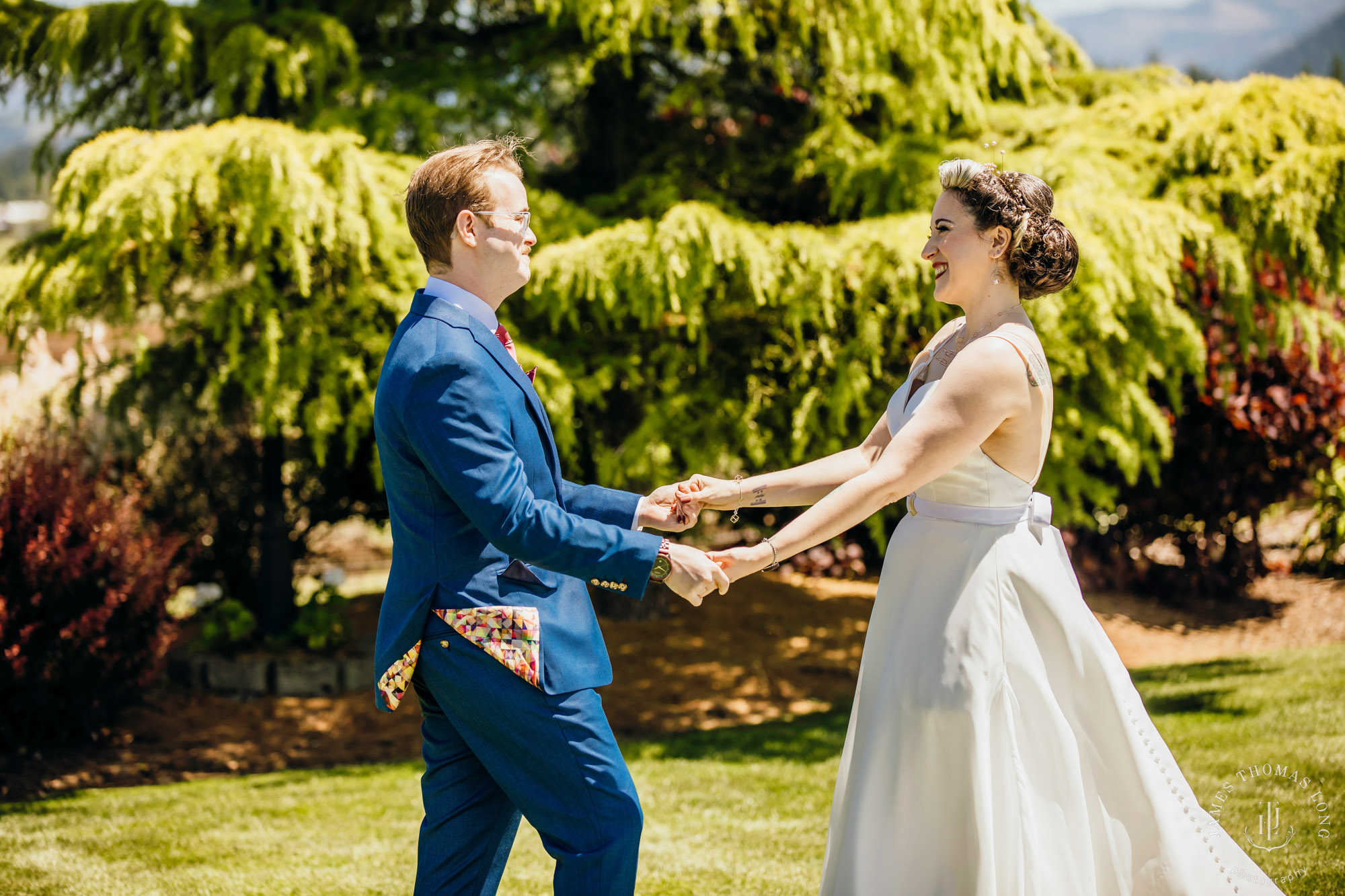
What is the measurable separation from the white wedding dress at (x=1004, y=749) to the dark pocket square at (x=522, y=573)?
93cm

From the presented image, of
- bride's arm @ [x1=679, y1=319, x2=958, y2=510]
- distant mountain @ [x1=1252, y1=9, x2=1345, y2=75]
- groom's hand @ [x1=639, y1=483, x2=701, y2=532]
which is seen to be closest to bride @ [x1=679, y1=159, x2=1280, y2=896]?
groom's hand @ [x1=639, y1=483, x2=701, y2=532]

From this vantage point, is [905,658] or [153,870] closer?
[905,658]

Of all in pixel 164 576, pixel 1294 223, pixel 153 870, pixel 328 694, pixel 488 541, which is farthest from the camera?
→ pixel 328 694

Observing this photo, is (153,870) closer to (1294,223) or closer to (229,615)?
(229,615)

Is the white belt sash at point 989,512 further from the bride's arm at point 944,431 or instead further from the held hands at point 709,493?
the held hands at point 709,493

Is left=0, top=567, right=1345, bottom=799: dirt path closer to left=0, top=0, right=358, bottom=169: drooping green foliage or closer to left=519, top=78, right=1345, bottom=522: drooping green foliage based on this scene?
left=519, top=78, right=1345, bottom=522: drooping green foliage

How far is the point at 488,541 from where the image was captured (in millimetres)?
2268

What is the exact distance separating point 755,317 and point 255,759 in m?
4.27

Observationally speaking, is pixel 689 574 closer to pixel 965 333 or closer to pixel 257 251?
pixel 965 333

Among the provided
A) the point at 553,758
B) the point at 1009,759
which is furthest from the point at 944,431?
the point at 553,758

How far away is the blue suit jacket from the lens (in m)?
2.21

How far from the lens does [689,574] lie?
2486mm


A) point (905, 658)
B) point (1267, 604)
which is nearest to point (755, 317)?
point (905, 658)

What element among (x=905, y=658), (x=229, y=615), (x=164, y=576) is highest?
(x=905, y=658)
